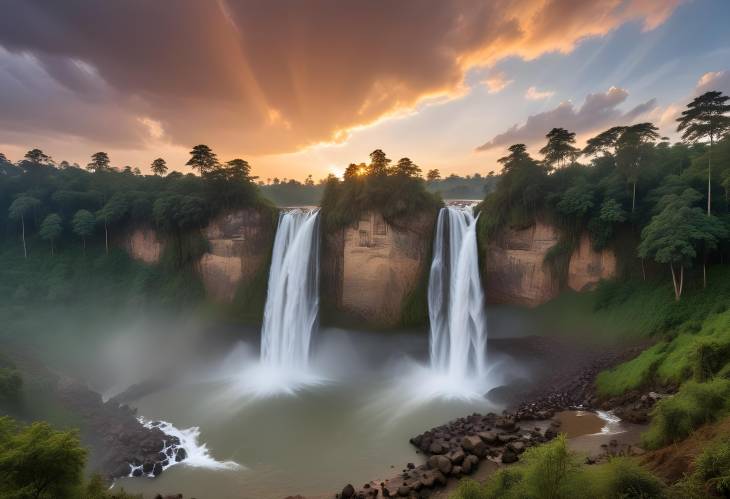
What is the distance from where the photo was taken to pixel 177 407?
19.8 metres

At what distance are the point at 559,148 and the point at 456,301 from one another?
1292 centimetres

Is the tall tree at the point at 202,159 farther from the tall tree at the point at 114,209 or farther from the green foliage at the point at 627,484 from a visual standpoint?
the green foliage at the point at 627,484

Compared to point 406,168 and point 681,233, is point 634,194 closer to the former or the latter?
point 681,233

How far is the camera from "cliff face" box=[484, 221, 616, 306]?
24.0 m

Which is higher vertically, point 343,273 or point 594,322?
point 343,273

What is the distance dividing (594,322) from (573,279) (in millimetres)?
3408

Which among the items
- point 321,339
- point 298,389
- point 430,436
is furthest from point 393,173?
point 430,436

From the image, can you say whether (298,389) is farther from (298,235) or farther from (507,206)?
(507,206)

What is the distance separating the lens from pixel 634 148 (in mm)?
22266

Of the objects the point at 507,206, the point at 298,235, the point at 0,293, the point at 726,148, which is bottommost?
the point at 0,293

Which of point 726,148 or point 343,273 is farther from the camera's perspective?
point 343,273

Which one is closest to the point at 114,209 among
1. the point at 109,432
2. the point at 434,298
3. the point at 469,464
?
the point at 109,432

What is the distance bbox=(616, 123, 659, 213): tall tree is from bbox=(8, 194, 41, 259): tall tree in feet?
163

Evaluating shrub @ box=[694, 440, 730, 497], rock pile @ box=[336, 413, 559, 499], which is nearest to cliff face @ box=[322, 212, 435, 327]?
rock pile @ box=[336, 413, 559, 499]
